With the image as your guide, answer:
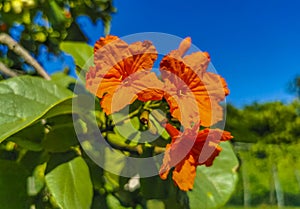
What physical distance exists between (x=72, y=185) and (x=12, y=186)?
0.09 m

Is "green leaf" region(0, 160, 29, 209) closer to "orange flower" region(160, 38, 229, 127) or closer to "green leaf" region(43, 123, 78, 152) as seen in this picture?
"green leaf" region(43, 123, 78, 152)

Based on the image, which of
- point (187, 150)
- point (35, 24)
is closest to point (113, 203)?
point (187, 150)

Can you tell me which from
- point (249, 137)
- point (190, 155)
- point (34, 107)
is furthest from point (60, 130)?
point (249, 137)

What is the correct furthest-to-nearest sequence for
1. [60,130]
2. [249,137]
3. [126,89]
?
[249,137]
[60,130]
[126,89]

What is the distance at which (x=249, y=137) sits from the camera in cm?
75

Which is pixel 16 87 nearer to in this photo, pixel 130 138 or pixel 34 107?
pixel 34 107

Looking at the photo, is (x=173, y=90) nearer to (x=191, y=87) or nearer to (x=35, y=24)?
(x=191, y=87)

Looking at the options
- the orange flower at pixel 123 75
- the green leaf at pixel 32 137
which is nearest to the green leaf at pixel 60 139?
the green leaf at pixel 32 137

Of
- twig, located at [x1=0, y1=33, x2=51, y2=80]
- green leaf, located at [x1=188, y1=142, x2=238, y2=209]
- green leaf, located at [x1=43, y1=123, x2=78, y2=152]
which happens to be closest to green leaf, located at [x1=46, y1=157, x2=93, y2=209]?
green leaf, located at [x1=43, y1=123, x2=78, y2=152]

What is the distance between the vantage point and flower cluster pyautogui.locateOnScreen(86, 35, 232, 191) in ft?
1.60

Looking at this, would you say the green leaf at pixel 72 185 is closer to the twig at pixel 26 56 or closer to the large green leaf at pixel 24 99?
the large green leaf at pixel 24 99

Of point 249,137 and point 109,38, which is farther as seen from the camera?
point 249,137

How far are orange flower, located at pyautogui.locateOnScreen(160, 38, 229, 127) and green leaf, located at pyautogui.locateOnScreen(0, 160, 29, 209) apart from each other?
232mm

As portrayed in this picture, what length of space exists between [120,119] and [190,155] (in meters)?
0.11
